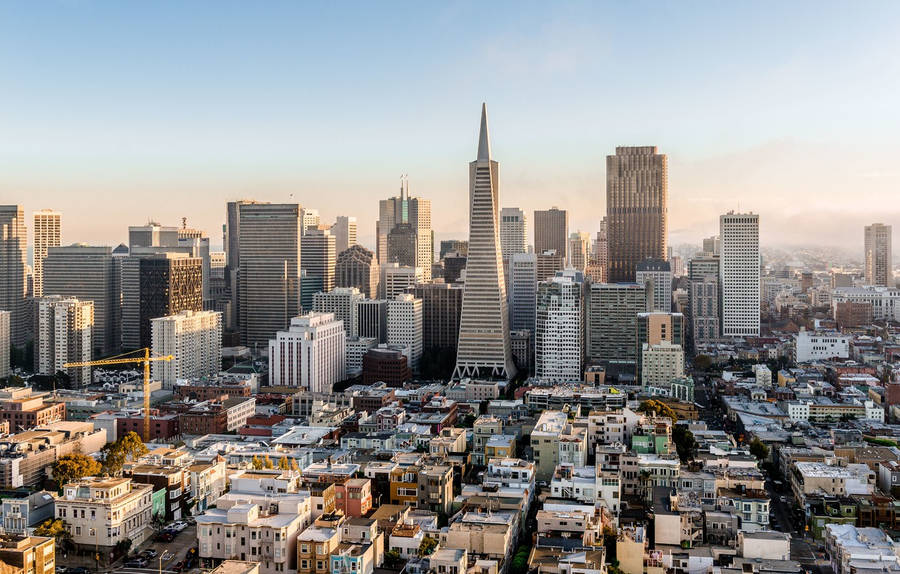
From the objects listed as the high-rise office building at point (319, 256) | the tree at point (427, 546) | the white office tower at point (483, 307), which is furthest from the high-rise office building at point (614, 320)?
the tree at point (427, 546)

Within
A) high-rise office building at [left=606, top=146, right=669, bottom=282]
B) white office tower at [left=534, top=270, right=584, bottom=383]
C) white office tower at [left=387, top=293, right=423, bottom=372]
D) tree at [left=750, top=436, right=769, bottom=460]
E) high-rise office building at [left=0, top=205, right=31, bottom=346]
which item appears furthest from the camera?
high-rise office building at [left=606, top=146, right=669, bottom=282]

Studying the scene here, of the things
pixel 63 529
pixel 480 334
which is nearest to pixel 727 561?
pixel 63 529

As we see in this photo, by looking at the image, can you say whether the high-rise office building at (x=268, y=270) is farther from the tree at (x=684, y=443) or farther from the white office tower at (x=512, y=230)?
the tree at (x=684, y=443)

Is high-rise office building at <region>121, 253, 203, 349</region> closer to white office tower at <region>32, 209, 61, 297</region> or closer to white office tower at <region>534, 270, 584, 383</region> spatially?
white office tower at <region>32, 209, 61, 297</region>

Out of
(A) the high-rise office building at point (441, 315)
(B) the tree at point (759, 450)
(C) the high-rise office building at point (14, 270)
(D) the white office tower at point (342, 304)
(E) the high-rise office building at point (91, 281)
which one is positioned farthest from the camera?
(C) the high-rise office building at point (14, 270)

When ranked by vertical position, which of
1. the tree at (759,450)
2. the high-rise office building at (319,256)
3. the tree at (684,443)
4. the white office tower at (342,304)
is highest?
the high-rise office building at (319,256)

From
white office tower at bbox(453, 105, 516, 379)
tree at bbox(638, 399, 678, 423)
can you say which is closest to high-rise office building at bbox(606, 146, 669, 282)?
white office tower at bbox(453, 105, 516, 379)

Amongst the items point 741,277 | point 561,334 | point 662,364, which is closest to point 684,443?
point 662,364
